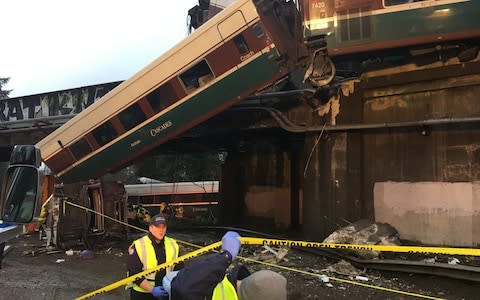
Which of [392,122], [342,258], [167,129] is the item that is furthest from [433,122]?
[167,129]

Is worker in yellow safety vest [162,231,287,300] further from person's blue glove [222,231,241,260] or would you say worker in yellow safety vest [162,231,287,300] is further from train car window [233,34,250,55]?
train car window [233,34,250,55]

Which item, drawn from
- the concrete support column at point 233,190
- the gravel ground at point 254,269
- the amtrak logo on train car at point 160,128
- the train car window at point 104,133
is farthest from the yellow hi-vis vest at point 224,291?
the concrete support column at point 233,190

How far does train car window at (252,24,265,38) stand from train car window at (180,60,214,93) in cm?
160

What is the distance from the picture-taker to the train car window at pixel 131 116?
1419cm

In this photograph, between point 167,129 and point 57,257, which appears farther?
point 167,129

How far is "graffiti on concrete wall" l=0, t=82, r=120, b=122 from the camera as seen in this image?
22016 mm

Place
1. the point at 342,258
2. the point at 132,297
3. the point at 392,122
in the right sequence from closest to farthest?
the point at 132,297 → the point at 342,258 → the point at 392,122

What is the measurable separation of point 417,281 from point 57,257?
8.50 meters

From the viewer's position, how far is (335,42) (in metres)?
11.2

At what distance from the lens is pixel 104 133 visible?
582 inches

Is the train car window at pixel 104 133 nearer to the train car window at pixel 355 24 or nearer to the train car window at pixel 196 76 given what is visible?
the train car window at pixel 196 76

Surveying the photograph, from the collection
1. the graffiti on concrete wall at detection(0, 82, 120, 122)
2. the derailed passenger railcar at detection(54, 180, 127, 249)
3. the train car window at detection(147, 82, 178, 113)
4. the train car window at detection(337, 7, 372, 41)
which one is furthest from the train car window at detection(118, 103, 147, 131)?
the graffiti on concrete wall at detection(0, 82, 120, 122)

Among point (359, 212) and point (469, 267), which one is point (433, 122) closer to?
point (359, 212)

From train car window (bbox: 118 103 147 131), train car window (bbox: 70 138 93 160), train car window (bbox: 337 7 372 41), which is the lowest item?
train car window (bbox: 70 138 93 160)
